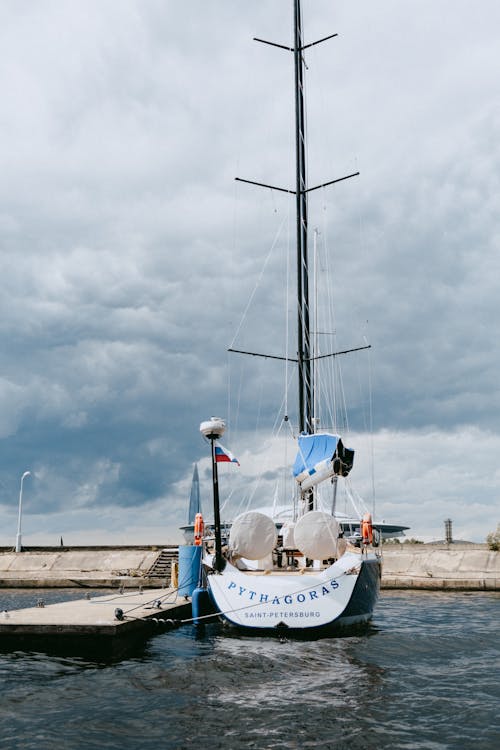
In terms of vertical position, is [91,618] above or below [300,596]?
below

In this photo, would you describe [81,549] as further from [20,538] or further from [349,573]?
[349,573]

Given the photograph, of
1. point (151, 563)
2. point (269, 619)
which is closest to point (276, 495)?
point (269, 619)

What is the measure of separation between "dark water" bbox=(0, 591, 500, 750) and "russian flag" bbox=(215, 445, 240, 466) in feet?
17.3

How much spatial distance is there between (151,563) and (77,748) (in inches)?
1416

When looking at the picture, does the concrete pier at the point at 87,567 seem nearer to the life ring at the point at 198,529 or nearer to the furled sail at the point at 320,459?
the life ring at the point at 198,529

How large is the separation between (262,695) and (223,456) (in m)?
9.25

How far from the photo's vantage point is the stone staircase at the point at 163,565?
40.6 metres

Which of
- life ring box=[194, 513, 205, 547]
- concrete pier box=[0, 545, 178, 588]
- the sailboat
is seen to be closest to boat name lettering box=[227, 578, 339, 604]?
the sailboat

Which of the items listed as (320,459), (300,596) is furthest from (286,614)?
(320,459)

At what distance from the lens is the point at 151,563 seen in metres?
44.8

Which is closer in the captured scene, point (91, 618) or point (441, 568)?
point (91, 618)

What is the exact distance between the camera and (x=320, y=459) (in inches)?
924

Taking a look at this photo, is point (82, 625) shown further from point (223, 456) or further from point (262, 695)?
point (223, 456)

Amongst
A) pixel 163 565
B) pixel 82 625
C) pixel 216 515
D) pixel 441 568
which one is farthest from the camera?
pixel 163 565
